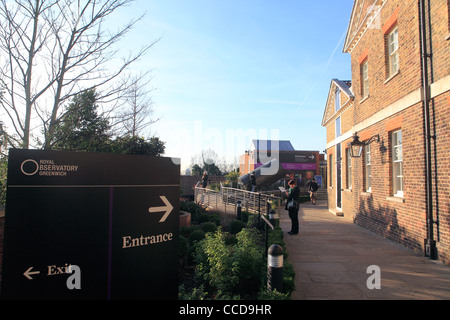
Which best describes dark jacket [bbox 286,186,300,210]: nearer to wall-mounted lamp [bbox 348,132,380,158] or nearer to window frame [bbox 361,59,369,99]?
wall-mounted lamp [bbox 348,132,380,158]

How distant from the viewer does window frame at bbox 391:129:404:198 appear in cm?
836

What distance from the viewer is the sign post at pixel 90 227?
2631 mm

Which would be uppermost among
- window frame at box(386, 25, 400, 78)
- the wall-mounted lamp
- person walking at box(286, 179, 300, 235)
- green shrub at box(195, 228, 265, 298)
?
window frame at box(386, 25, 400, 78)

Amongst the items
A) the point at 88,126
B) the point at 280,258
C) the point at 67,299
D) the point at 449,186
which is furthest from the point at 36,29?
the point at 449,186

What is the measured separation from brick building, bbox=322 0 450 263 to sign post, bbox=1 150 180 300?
5.85m

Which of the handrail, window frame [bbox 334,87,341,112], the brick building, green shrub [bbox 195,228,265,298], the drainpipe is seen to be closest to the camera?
green shrub [bbox 195,228,265,298]

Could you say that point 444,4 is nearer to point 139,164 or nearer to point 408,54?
point 408,54

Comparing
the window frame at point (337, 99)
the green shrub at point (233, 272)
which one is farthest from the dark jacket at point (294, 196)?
the window frame at point (337, 99)

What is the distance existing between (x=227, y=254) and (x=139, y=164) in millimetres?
2245

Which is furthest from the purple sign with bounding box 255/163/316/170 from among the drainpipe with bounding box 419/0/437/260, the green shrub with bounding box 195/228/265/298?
the green shrub with bounding box 195/228/265/298

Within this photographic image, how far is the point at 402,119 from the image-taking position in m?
7.81

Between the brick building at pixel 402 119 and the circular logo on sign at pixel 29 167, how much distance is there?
22.7 feet

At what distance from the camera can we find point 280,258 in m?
3.84

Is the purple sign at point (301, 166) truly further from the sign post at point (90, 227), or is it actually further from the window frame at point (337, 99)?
the sign post at point (90, 227)
